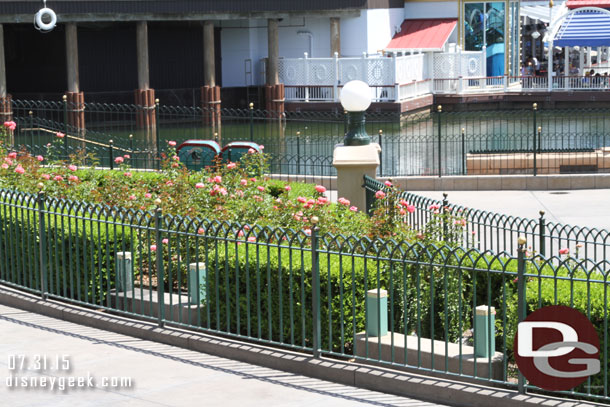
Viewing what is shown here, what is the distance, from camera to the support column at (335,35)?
44344 millimetres

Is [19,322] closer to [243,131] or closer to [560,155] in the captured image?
[560,155]

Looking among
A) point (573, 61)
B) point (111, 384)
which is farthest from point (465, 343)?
point (573, 61)

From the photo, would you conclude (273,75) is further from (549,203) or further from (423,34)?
(549,203)

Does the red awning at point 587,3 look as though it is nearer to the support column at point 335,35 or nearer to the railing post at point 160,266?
the support column at point 335,35

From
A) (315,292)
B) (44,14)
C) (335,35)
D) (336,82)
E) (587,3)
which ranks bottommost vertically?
(315,292)

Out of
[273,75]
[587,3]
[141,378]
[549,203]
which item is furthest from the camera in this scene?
[587,3]

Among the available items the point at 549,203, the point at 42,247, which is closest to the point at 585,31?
the point at 549,203

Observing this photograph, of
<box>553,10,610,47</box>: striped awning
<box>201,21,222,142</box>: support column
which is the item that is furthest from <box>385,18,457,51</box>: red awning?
<box>201,21,222,142</box>: support column

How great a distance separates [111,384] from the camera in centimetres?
888

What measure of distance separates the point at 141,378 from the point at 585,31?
39.5 m

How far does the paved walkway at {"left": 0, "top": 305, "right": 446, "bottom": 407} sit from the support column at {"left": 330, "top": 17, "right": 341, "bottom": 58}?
34826 millimetres

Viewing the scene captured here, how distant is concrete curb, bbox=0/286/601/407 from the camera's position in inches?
327

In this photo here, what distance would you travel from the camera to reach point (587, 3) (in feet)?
158


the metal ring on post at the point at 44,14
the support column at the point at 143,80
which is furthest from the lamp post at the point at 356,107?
the support column at the point at 143,80
